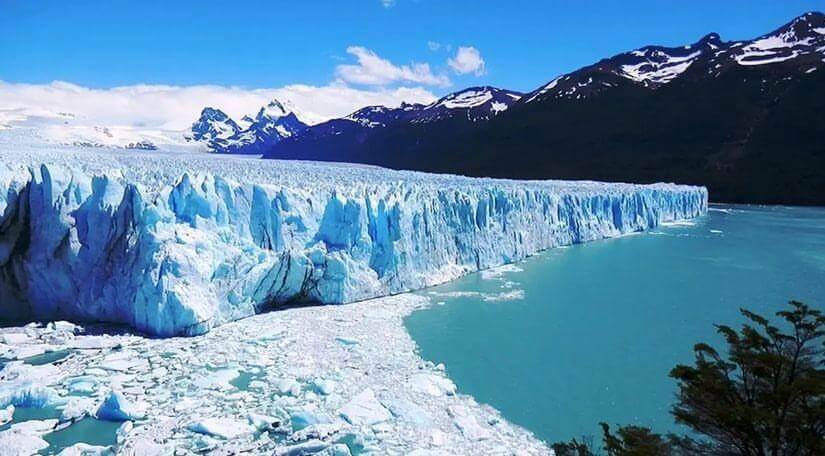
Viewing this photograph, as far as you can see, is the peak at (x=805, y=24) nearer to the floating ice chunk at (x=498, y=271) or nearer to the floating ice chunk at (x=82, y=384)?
the floating ice chunk at (x=498, y=271)

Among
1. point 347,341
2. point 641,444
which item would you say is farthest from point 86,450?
point 641,444

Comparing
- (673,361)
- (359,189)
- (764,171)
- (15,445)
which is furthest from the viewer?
(764,171)

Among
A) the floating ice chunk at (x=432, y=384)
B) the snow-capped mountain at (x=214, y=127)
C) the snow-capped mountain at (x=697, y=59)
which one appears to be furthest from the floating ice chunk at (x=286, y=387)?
the snow-capped mountain at (x=214, y=127)

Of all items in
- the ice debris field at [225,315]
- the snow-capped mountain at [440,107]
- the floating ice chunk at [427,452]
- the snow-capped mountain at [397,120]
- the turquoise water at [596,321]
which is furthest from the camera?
the snow-capped mountain at [440,107]

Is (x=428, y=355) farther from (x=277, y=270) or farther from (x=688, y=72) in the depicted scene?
(x=688, y=72)

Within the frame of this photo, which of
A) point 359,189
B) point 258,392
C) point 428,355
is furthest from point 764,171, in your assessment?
point 258,392

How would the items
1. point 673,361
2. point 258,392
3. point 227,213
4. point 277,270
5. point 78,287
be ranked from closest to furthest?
point 258,392 < point 673,361 < point 78,287 < point 277,270 < point 227,213
